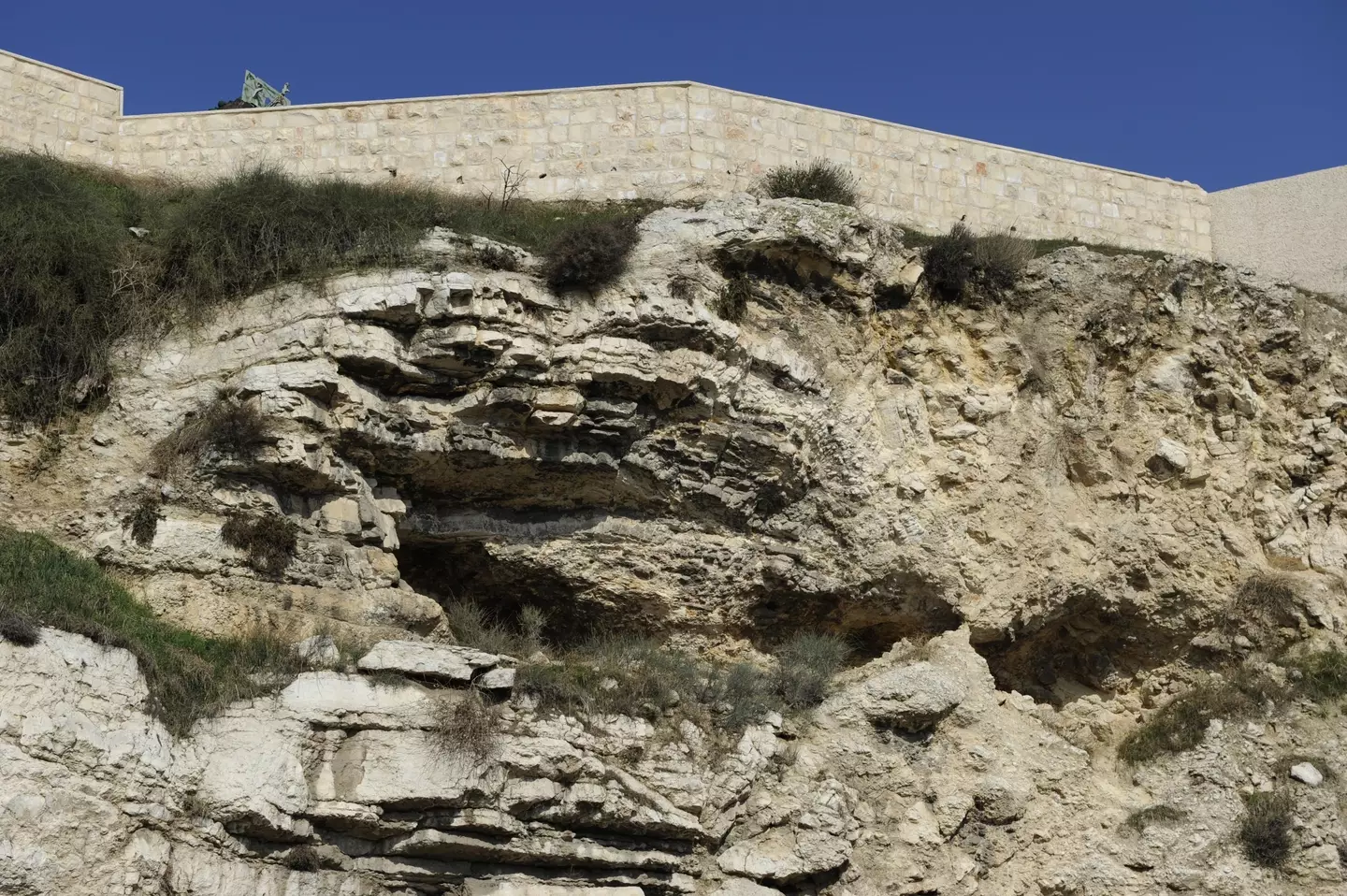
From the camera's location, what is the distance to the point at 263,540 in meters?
12.6

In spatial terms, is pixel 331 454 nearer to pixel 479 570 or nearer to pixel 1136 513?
pixel 479 570

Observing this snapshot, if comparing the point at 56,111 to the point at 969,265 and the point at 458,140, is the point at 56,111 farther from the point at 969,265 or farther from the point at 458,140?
the point at 969,265

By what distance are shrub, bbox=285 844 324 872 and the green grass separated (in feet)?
14.7

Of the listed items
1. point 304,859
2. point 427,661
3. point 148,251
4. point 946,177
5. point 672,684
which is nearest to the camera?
point 304,859

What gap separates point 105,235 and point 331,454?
9.62 ft

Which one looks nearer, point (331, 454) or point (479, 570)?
point (331, 454)

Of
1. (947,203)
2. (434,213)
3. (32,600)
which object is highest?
(947,203)

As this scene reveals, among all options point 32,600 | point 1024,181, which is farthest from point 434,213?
point 1024,181

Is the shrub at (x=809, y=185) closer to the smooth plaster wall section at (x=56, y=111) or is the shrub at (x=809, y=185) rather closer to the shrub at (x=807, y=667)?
the shrub at (x=807, y=667)

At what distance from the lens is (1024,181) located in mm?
17938

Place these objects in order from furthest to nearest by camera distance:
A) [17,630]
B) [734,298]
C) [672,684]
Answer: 1. [734,298]
2. [672,684]
3. [17,630]

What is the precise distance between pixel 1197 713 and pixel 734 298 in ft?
17.7

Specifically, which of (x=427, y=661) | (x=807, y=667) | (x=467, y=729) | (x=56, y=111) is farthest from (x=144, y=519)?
(x=56, y=111)

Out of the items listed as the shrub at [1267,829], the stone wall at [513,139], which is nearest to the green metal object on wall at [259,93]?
the stone wall at [513,139]
